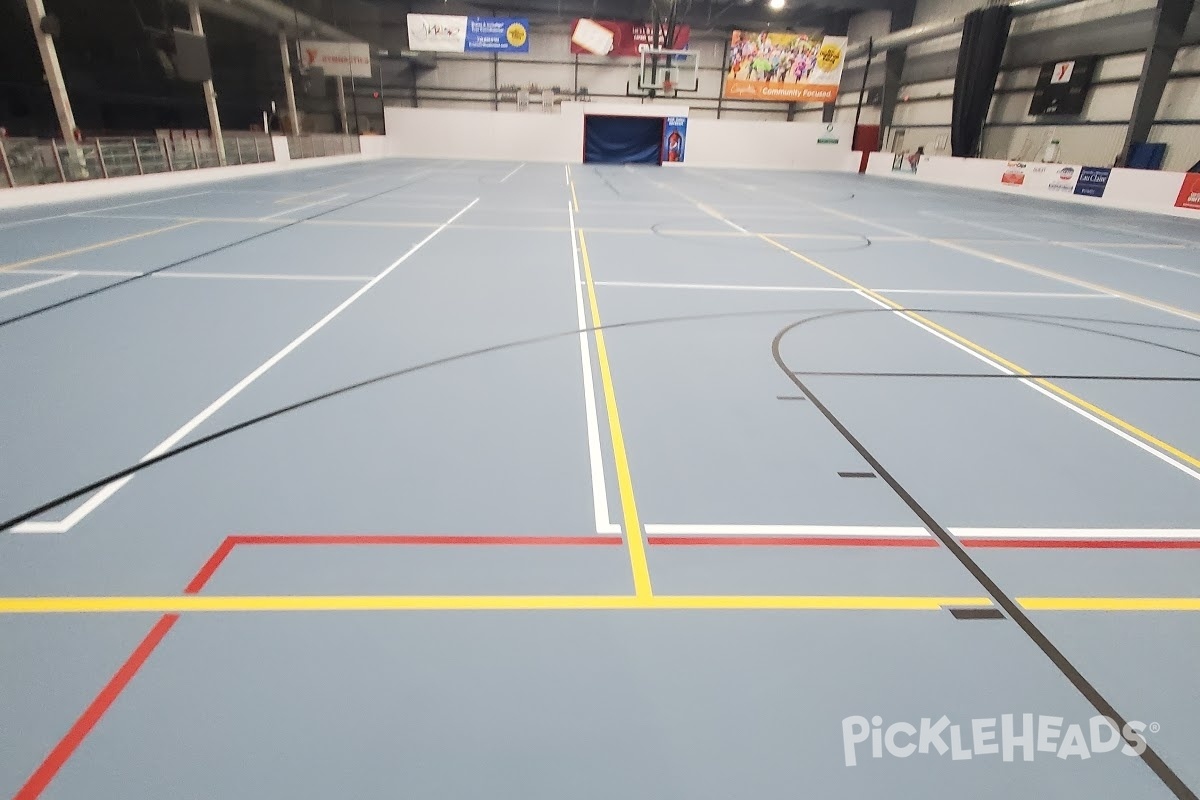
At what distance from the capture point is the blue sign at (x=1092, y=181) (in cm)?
1919

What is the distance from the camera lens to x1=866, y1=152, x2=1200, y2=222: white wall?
17547 mm

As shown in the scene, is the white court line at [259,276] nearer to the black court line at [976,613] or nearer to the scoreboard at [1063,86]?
the black court line at [976,613]

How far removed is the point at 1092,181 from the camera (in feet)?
64.4

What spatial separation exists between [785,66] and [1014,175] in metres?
11.7

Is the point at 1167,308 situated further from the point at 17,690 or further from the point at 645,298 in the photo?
the point at 17,690

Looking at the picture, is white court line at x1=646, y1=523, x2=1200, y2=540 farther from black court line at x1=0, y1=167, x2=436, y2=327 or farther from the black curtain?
the black curtain

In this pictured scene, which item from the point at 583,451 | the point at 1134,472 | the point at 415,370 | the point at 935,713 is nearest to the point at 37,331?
the point at 415,370

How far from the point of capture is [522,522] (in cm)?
320

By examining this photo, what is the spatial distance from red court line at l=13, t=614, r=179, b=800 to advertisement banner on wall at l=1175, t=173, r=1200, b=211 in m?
23.3

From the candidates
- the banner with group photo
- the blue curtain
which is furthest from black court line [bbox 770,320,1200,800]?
the blue curtain

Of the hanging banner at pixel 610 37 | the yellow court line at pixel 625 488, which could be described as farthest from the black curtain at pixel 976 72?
the yellow court line at pixel 625 488

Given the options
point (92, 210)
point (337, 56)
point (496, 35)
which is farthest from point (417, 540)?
point (337, 56)

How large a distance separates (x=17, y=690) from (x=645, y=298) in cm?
629

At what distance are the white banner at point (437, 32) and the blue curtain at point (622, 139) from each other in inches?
388
